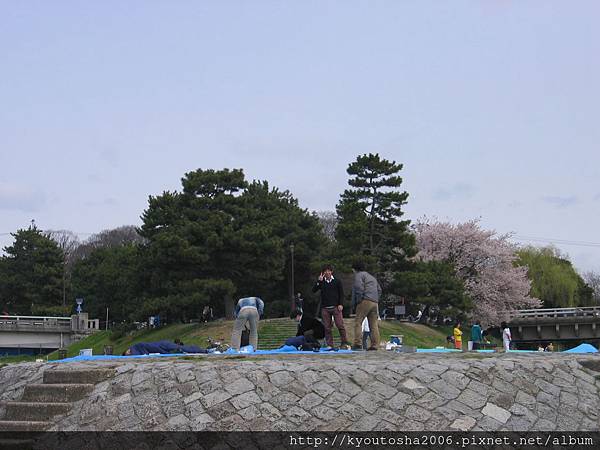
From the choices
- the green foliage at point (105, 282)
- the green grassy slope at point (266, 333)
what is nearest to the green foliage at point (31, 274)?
the green foliage at point (105, 282)

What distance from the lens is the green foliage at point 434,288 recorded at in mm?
43781

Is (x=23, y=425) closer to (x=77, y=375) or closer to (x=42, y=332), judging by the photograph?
(x=77, y=375)

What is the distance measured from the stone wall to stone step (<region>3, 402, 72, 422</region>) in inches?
8.5

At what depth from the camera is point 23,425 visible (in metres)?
10.2

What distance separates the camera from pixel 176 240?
4078cm

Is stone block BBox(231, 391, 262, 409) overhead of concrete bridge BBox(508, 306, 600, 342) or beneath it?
overhead

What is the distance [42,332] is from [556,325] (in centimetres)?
4320

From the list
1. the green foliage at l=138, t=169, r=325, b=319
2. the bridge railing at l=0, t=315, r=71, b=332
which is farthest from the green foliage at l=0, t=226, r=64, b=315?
the green foliage at l=138, t=169, r=325, b=319

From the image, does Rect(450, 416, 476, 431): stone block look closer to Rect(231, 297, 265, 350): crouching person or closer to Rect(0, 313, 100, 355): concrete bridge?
Rect(231, 297, 265, 350): crouching person

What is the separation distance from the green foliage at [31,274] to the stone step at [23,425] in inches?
2279

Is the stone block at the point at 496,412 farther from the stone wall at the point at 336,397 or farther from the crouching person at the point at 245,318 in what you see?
the crouching person at the point at 245,318

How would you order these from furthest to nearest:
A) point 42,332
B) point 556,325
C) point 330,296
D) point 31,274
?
point 31,274 → point 42,332 → point 556,325 → point 330,296

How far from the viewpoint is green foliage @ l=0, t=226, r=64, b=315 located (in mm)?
65688

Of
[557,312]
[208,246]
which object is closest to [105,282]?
[208,246]
